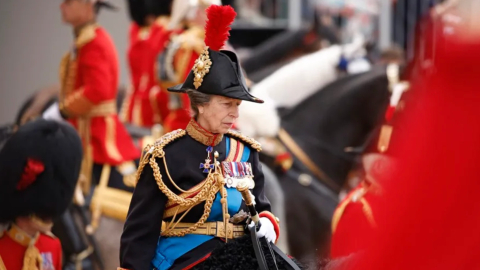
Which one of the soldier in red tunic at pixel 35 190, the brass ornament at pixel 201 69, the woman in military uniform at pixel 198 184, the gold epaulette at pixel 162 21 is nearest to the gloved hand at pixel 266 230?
the woman in military uniform at pixel 198 184

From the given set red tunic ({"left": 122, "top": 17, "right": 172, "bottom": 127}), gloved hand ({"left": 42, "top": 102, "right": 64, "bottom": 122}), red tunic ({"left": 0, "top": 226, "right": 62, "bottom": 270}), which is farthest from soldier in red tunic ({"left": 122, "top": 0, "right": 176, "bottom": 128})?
red tunic ({"left": 0, "top": 226, "right": 62, "bottom": 270})

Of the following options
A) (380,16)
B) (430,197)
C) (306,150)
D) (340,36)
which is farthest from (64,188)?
(380,16)

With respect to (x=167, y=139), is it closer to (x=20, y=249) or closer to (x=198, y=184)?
(x=198, y=184)

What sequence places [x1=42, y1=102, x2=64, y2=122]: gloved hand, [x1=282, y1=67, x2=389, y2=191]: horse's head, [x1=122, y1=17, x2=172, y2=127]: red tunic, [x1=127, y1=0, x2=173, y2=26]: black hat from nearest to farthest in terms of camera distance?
[x1=42, y1=102, x2=64, y2=122]: gloved hand
[x1=282, y1=67, x2=389, y2=191]: horse's head
[x1=122, y1=17, x2=172, y2=127]: red tunic
[x1=127, y1=0, x2=173, y2=26]: black hat

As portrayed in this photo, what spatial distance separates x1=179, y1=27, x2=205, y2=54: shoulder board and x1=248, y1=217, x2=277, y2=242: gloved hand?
2.04 meters

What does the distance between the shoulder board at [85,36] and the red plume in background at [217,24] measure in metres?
1.82

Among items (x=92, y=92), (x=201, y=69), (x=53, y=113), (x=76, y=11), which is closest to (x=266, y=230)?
(x=201, y=69)

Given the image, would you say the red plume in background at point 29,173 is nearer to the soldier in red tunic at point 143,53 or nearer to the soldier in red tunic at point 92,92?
the soldier in red tunic at point 92,92

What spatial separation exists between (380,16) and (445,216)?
908cm

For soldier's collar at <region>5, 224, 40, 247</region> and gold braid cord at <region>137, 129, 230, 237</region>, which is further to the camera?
soldier's collar at <region>5, 224, 40, 247</region>

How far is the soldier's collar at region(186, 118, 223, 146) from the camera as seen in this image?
2.16m

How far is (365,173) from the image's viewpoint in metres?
2.99

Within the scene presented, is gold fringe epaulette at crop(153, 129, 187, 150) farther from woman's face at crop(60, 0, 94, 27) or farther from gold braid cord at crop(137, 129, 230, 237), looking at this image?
woman's face at crop(60, 0, 94, 27)

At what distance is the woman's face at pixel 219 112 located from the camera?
2.11 m
